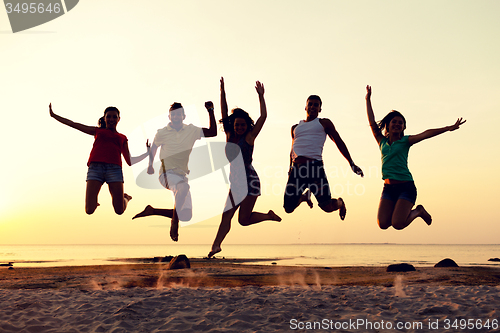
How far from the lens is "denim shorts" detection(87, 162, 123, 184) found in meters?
8.72

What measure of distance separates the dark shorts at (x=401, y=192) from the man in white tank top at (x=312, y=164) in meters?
1.23

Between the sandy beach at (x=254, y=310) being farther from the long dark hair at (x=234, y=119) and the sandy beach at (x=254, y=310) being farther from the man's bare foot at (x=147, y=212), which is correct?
the long dark hair at (x=234, y=119)

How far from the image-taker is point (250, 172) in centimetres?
802

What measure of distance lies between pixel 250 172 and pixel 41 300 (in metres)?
6.87

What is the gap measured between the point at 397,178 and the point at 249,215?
331 cm

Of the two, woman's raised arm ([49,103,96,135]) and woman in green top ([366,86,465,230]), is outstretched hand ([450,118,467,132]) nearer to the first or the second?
woman in green top ([366,86,465,230])

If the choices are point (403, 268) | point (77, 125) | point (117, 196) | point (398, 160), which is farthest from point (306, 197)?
point (403, 268)

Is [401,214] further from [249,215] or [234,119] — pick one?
[234,119]

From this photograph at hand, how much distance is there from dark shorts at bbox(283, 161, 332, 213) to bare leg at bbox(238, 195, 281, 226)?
1.71ft

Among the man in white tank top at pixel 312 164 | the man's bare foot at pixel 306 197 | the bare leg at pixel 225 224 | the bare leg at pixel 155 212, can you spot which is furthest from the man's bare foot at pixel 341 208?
the bare leg at pixel 155 212

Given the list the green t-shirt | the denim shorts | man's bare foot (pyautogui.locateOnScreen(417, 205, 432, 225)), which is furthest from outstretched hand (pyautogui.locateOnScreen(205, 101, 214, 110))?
man's bare foot (pyautogui.locateOnScreen(417, 205, 432, 225))

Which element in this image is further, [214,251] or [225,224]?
[225,224]

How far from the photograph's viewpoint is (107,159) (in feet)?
28.6

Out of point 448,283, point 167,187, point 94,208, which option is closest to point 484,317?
point 448,283
